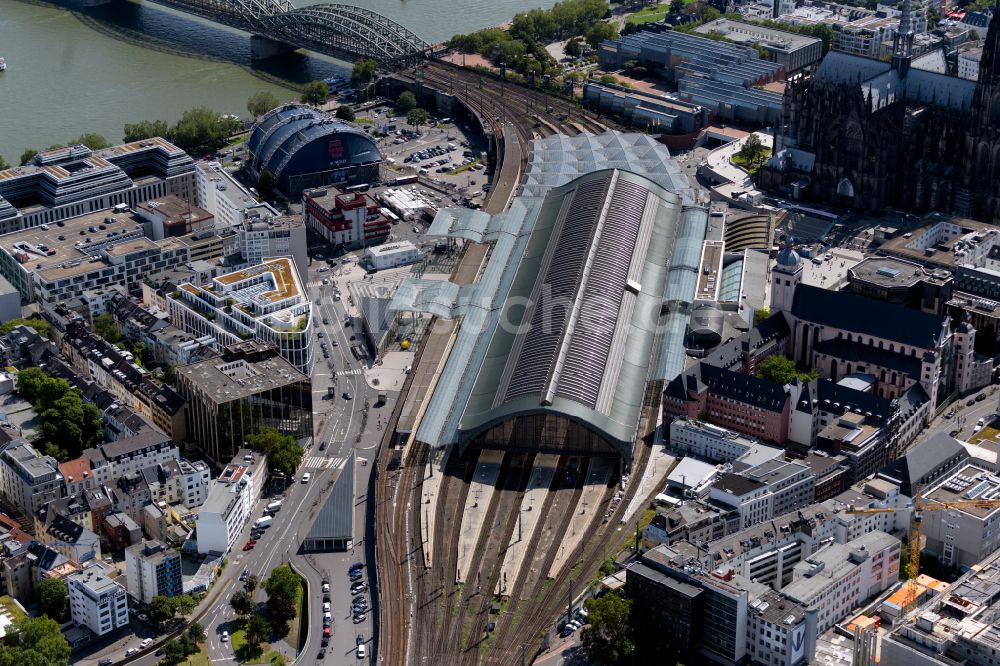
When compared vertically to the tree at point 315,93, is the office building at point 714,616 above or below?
below

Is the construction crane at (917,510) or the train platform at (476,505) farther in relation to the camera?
the train platform at (476,505)

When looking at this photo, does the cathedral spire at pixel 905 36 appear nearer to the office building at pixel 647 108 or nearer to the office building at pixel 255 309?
the office building at pixel 647 108

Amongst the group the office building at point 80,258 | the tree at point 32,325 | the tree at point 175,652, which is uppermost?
the office building at point 80,258

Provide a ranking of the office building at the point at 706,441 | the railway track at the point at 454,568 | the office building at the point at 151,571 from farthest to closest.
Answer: the office building at the point at 706,441 < the office building at the point at 151,571 < the railway track at the point at 454,568

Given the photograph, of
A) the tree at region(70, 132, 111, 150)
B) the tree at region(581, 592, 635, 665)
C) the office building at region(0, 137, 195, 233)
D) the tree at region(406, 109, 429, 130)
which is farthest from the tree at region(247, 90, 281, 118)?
the tree at region(581, 592, 635, 665)

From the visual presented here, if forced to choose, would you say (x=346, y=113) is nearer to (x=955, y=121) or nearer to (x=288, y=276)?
(x=288, y=276)

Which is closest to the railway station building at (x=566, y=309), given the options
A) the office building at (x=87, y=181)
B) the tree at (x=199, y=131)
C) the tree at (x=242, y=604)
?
the tree at (x=242, y=604)

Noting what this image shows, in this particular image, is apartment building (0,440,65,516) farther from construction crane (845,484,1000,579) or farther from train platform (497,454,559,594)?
construction crane (845,484,1000,579)

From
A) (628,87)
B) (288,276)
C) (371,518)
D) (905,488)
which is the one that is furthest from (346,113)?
(905,488)
